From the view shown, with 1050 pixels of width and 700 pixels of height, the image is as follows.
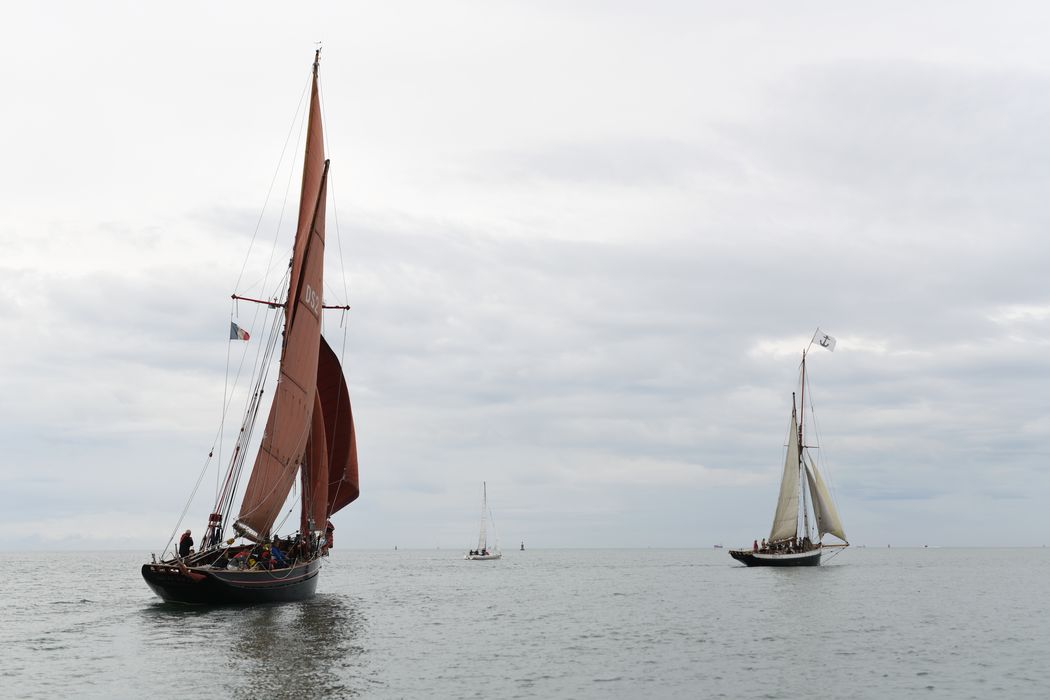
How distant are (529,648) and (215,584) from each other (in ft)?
49.3

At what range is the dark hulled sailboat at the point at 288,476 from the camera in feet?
153

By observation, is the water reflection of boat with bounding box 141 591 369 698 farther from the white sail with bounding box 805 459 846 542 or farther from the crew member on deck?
the white sail with bounding box 805 459 846 542

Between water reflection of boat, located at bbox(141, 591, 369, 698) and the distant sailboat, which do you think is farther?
the distant sailboat

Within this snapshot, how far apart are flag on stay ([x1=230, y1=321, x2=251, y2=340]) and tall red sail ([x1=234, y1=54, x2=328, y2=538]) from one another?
277 cm

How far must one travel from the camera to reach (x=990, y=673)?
34219mm

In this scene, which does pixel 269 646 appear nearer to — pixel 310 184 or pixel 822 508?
pixel 310 184

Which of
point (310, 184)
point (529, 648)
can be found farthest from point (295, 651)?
point (310, 184)

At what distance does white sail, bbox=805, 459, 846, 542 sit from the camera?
10281 centimetres

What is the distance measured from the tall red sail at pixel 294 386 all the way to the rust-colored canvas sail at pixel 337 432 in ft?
22.3

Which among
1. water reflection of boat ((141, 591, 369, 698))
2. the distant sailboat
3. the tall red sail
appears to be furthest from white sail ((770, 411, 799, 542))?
the tall red sail

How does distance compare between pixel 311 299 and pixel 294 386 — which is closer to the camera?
pixel 294 386

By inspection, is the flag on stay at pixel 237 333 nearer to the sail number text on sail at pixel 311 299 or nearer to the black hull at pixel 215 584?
the sail number text on sail at pixel 311 299

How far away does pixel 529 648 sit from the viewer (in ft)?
133

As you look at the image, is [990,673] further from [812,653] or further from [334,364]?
[334,364]
